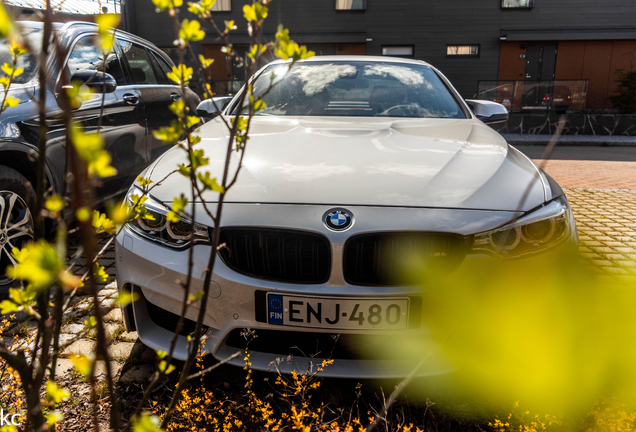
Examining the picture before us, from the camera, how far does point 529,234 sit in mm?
1936

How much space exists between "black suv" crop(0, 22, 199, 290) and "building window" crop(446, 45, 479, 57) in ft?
52.3

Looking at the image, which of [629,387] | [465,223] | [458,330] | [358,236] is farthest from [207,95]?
[629,387]

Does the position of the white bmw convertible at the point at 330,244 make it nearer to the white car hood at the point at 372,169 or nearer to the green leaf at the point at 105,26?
the white car hood at the point at 372,169

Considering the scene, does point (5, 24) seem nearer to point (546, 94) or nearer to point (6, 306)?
point (6, 306)

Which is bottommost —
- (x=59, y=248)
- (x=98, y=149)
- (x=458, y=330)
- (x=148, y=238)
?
(x=458, y=330)

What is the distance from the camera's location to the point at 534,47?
18.9 meters

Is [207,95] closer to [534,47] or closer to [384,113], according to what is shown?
[384,113]

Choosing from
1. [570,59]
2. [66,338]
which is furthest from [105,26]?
[570,59]

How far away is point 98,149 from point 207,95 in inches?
24.2

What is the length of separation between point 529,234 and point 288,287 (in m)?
0.99

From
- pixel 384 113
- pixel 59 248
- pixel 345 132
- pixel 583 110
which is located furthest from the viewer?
pixel 583 110

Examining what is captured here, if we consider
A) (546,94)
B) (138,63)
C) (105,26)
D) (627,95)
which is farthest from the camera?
(627,95)

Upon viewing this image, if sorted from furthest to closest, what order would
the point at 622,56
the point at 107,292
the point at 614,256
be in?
1. the point at 622,56
2. the point at 614,256
3. the point at 107,292

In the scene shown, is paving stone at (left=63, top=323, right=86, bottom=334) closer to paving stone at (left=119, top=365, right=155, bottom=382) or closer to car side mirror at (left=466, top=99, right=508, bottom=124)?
paving stone at (left=119, top=365, right=155, bottom=382)
